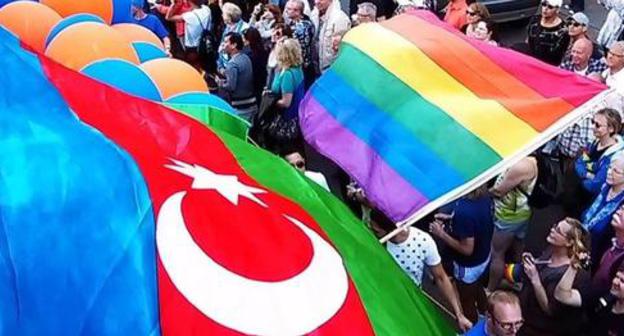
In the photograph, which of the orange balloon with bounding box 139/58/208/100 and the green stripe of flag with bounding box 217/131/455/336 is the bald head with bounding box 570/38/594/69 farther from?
the green stripe of flag with bounding box 217/131/455/336

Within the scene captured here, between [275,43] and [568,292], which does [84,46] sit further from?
[275,43]

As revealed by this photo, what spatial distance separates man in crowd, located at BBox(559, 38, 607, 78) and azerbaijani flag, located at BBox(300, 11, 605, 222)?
2.50 meters

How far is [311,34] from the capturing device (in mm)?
8562

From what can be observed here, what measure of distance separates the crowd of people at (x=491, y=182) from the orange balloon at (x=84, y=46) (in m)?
1.36

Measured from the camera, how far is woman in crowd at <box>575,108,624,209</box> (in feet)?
20.2

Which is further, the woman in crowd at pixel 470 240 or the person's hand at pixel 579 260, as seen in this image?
the woman in crowd at pixel 470 240

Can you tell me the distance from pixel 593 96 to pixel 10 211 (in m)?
2.60

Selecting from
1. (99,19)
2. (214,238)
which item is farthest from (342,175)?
(214,238)

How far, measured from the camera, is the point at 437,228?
564 centimetres

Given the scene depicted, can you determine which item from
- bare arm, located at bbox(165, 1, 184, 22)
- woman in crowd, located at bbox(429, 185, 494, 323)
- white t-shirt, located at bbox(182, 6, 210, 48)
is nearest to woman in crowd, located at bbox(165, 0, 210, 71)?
white t-shirt, located at bbox(182, 6, 210, 48)

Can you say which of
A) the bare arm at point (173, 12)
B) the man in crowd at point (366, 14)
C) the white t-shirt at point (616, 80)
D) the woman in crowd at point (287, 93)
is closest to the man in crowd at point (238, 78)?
the woman in crowd at point (287, 93)

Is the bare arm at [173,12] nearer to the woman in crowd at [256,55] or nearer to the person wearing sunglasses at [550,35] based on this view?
the woman in crowd at [256,55]

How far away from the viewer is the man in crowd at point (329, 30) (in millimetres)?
8398

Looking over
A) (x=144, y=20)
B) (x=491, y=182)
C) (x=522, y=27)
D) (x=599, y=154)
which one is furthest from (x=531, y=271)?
(x=522, y=27)
